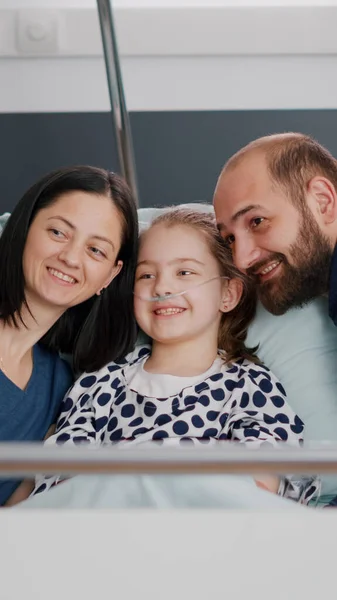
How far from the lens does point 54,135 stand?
256cm

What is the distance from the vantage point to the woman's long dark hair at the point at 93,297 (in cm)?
145

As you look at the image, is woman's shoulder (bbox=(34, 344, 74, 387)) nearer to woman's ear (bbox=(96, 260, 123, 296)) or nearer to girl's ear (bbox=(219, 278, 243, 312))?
woman's ear (bbox=(96, 260, 123, 296))

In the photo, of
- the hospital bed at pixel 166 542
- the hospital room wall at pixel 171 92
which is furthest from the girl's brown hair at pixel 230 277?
the hospital room wall at pixel 171 92

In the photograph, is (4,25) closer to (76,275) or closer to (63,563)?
(76,275)

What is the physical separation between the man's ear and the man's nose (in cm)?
12

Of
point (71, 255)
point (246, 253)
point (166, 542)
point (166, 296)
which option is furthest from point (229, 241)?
point (166, 542)

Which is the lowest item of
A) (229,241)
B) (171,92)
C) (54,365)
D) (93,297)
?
(54,365)

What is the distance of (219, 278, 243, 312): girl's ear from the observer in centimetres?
149

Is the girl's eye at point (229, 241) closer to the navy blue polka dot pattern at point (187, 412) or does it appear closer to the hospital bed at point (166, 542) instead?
the navy blue polka dot pattern at point (187, 412)

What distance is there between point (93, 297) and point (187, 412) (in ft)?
0.95

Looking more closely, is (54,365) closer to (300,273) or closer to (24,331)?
(24,331)

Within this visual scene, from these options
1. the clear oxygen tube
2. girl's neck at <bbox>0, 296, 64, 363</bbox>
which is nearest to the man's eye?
the clear oxygen tube

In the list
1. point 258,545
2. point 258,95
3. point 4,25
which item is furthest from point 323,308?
point 4,25

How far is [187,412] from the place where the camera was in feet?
4.39
